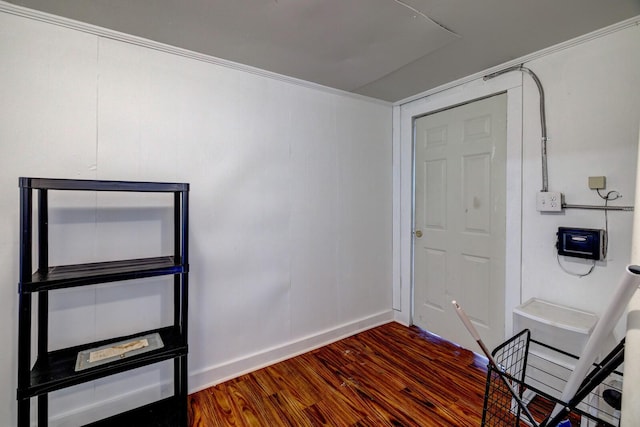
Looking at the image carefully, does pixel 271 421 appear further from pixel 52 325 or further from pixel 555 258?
pixel 555 258

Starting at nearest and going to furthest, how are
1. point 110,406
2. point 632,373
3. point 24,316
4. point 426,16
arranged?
point 632,373 < point 24,316 < point 426,16 < point 110,406

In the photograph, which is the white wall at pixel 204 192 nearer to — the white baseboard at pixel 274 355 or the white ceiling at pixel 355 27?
the white baseboard at pixel 274 355

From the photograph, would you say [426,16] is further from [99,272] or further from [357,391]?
[357,391]

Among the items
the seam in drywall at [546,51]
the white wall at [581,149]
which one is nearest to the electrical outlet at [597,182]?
the white wall at [581,149]

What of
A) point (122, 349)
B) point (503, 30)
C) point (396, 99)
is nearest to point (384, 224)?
point (396, 99)

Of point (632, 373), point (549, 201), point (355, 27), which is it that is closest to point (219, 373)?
point (632, 373)

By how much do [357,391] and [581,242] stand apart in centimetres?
161

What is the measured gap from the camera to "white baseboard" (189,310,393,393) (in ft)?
6.32

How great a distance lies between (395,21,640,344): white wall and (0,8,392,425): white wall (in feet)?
4.02

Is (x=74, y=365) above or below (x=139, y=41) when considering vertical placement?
below

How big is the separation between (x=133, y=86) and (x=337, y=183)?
5.16 feet

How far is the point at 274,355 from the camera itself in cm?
221

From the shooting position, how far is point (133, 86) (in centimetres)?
170

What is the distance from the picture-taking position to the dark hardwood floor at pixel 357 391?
1.66 m
